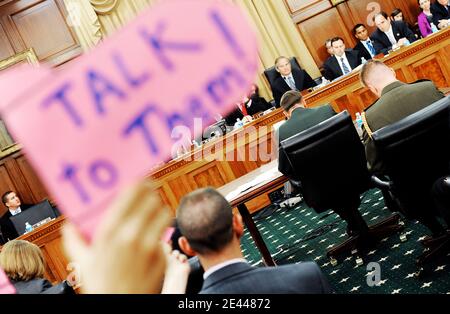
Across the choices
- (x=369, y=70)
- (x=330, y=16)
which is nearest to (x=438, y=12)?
(x=330, y=16)

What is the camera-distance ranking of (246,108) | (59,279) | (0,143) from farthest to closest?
(0,143) → (246,108) → (59,279)

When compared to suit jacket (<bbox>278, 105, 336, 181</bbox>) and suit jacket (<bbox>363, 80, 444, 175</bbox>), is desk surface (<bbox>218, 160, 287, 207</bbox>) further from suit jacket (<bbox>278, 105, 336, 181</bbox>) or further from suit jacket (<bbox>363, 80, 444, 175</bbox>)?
suit jacket (<bbox>363, 80, 444, 175</bbox>)

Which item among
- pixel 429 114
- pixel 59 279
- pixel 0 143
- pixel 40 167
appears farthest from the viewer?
pixel 0 143

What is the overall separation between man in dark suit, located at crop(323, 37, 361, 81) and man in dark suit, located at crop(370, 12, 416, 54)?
342mm

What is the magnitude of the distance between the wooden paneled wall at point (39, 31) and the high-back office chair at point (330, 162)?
534 centimetres

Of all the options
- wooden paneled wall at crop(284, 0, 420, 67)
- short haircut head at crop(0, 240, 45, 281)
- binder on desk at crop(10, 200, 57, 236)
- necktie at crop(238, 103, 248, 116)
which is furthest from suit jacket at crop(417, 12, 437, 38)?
short haircut head at crop(0, 240, 45, 281)

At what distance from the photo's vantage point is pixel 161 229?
0.46m

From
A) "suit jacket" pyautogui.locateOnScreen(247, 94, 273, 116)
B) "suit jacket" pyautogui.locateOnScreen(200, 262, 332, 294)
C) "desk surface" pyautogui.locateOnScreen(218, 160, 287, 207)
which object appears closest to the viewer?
"suit jacket" pyautogui.locateOnScreen(200, 262, 332, 294)

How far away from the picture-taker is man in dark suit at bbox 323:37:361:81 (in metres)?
6.76

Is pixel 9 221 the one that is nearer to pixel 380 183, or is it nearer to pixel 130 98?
pixel 380 183

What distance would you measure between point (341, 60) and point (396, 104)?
403cm

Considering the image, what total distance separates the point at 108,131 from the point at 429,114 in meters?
2.21

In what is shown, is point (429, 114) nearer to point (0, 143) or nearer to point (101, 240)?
point (101, 240)

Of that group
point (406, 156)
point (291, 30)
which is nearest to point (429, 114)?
point (406, 156)
